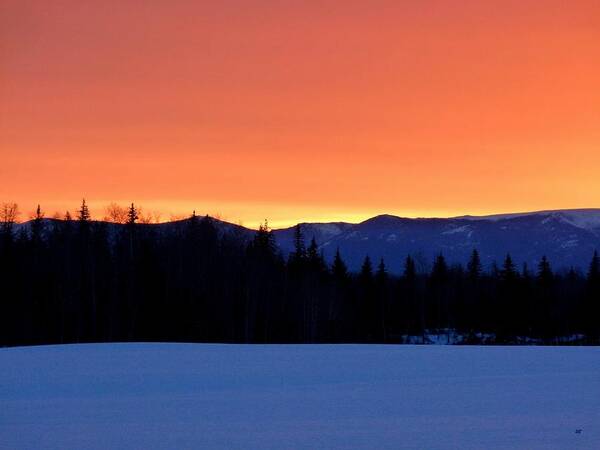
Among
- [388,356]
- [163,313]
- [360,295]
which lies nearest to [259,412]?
[388,356]

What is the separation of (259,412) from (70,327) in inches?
1691

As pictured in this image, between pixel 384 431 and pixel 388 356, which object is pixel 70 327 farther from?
pixel 384 431

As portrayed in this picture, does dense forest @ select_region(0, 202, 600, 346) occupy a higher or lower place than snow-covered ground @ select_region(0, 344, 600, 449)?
higher

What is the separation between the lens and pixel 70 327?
180 ft

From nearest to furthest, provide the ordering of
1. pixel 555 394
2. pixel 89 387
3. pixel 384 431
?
pixel 384 431 < pixel 555 394 < pixel 89 387

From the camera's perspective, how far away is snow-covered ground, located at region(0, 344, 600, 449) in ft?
38.9

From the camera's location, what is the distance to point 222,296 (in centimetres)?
6022

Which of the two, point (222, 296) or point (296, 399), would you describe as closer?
point (296, 399)

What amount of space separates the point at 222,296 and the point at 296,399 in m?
43.6

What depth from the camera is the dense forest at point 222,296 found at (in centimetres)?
5491

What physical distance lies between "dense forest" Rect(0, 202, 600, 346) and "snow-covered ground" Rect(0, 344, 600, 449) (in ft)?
82.4

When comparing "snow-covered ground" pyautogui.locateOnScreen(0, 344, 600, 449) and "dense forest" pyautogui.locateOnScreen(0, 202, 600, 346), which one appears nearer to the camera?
"snow-covered ground" pyautogui.locateOnScreen(0, 344, 600, 449)

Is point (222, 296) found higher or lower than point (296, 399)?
higher

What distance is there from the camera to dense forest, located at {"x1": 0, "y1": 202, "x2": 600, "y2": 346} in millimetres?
54906
